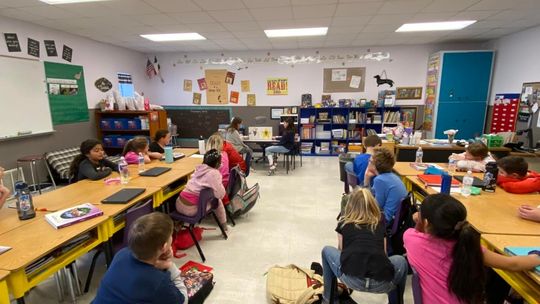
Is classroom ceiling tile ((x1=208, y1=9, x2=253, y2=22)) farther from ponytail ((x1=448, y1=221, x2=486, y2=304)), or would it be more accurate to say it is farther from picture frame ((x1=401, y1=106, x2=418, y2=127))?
picture frame ((x1=401, y1=106, x2=418, y2=127))

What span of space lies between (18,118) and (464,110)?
8902 mm

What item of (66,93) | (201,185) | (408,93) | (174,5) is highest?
(174,5)

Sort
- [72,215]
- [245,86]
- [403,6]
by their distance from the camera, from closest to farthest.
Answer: [72,215], [403,6], [245,86]

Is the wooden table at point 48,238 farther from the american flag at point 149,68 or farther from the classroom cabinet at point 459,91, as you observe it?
the classroom cabinet at point 459,91

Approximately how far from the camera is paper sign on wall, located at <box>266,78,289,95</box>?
25.1ft

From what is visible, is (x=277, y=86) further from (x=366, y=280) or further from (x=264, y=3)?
(x=366, y=280)

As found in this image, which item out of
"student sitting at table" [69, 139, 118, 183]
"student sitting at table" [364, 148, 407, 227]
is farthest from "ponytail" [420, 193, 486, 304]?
"student sitting at table" [69, 139, 118, 183]

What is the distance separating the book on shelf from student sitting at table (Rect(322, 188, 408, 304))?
5.63ft

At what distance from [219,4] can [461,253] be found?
3.87 meters

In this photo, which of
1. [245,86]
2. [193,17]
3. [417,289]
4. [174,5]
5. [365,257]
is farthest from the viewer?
[245,86]

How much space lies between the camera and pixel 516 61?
5.64 metres

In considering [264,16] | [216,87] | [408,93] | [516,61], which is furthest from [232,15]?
[516,61]

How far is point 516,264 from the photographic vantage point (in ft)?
4.57

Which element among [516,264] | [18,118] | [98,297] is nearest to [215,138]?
[98,297]
